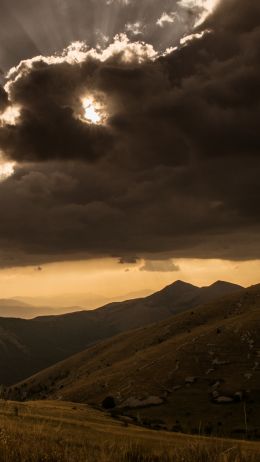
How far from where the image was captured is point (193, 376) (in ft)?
367

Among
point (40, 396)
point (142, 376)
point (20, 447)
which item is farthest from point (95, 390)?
point (20, 447)

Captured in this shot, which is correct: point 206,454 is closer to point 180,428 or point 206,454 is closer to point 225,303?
point 180,428

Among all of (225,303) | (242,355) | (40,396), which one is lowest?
(40,396)

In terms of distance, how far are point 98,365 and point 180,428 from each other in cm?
8814

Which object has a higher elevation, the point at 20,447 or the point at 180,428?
the point at 20,447

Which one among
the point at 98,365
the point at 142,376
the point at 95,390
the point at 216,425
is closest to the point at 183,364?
the point at 142,376

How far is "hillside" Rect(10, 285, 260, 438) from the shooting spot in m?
89.7

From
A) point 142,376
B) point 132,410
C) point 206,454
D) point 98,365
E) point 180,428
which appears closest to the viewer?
point 206,454

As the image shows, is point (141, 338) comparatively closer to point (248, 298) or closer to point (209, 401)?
point (248, 298)

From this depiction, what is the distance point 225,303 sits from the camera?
17712 centimetres

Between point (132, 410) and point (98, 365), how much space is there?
69294 millimetres

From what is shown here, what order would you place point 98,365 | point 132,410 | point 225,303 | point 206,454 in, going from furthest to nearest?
point 225,303 < point 98,365 < point 132,410 < point 206,454

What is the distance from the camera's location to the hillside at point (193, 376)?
8967 cm

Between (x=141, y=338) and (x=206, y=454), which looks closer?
(x=206, y=454)
